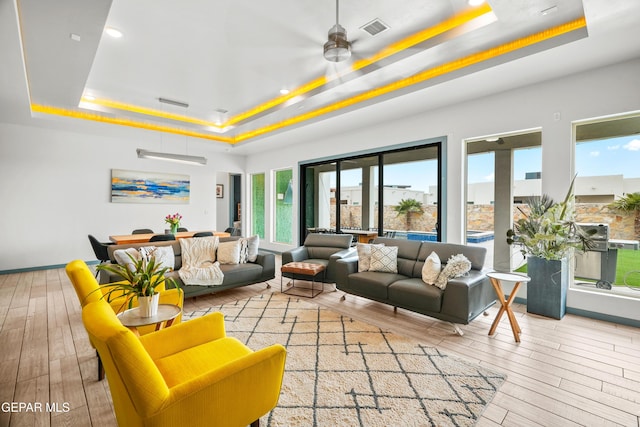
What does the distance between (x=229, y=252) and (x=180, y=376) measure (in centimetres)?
306

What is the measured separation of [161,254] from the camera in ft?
13.4

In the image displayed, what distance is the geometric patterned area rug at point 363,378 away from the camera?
1.89 m

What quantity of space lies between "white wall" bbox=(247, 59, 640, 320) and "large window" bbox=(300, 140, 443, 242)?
0.29 metres

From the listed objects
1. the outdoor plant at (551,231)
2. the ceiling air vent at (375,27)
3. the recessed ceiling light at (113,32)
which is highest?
the ceiling air vent at (375,27)

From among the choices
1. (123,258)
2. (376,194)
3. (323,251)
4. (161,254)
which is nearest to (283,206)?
(376,194)

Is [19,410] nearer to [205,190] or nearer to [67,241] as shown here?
[67,241]

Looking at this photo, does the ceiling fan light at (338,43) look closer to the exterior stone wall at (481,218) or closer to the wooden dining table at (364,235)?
the exterior stone wall at (481,218)

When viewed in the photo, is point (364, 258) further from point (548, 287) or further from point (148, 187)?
point (148, 187)

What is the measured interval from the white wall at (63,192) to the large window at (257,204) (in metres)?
2.15

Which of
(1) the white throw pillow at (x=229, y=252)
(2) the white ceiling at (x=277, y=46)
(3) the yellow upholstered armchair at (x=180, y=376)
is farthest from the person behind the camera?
(1) the white throw pillow at (x=229, y=252)

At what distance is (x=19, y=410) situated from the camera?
1.96 metres

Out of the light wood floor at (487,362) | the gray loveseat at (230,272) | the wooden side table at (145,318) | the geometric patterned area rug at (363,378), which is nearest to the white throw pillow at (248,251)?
the gray loveseat at (230,272)

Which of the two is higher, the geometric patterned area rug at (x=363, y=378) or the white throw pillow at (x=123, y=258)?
the white throw pillow at (x=123, y=258)

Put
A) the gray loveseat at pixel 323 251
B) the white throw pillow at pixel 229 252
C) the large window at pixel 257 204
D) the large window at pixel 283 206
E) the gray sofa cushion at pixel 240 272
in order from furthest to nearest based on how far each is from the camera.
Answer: the large window at pixel 257 204 → the large window at pixel 283 206 → the gray loveseat at pixel 323 251 → the white throw pillow at pixel 229 252 → the gray sofa cushion at pixel 240 272
